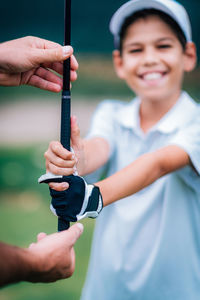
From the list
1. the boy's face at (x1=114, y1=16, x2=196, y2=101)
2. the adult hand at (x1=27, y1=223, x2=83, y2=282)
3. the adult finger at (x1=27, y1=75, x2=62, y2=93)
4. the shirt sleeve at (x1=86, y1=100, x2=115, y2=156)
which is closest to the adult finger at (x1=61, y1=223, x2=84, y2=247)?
the adult hand at (x1=27, y1=223, x2=83, y2=282)

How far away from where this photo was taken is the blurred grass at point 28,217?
6.91 ft

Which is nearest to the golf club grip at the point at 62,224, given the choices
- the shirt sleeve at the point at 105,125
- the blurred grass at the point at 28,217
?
the shirt sleeve at the point at 105,125

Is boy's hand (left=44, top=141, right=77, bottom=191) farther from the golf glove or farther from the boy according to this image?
the boy

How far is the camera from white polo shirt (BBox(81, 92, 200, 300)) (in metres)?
1.39

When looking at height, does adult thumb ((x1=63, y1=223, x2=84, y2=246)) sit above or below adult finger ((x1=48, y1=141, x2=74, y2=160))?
below

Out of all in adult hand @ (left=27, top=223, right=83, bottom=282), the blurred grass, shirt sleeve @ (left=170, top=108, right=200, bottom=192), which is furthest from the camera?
the blurred grass

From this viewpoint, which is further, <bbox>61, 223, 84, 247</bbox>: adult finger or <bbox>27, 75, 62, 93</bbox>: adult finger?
<bbox>27, 75, 62, 93</bbox>: adult finger

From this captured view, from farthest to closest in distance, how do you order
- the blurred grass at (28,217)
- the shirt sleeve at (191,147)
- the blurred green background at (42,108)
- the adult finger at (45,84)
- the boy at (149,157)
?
the blurred green background at (42,108), the blurred grass at (28,217), the boy at (149,157), the shirt sleeve at (191,147), the adult finger at (45,84)

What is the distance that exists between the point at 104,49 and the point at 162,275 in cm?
303

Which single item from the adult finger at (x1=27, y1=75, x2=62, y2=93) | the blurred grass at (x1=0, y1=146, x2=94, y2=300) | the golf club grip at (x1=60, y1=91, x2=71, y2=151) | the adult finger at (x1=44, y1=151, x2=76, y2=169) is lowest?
the blurred grass at (x1=0, y1=146, x2=94, y2=300)

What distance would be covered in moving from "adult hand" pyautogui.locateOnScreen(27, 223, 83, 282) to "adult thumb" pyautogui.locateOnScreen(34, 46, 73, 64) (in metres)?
0.44

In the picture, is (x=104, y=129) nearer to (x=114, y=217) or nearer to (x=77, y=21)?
(x=114, y=217)

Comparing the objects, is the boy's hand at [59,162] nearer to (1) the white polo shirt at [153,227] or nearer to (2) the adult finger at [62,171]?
(2) the adult finger at [62,171]

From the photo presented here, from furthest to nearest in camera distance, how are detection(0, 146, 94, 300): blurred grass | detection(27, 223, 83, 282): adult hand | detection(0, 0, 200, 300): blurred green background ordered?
detection(0, 0, 200, 300): blurred green background → detection(0, 146, 94, 300): blurred grass → detection(27, 223, 83, 282): adult hand
